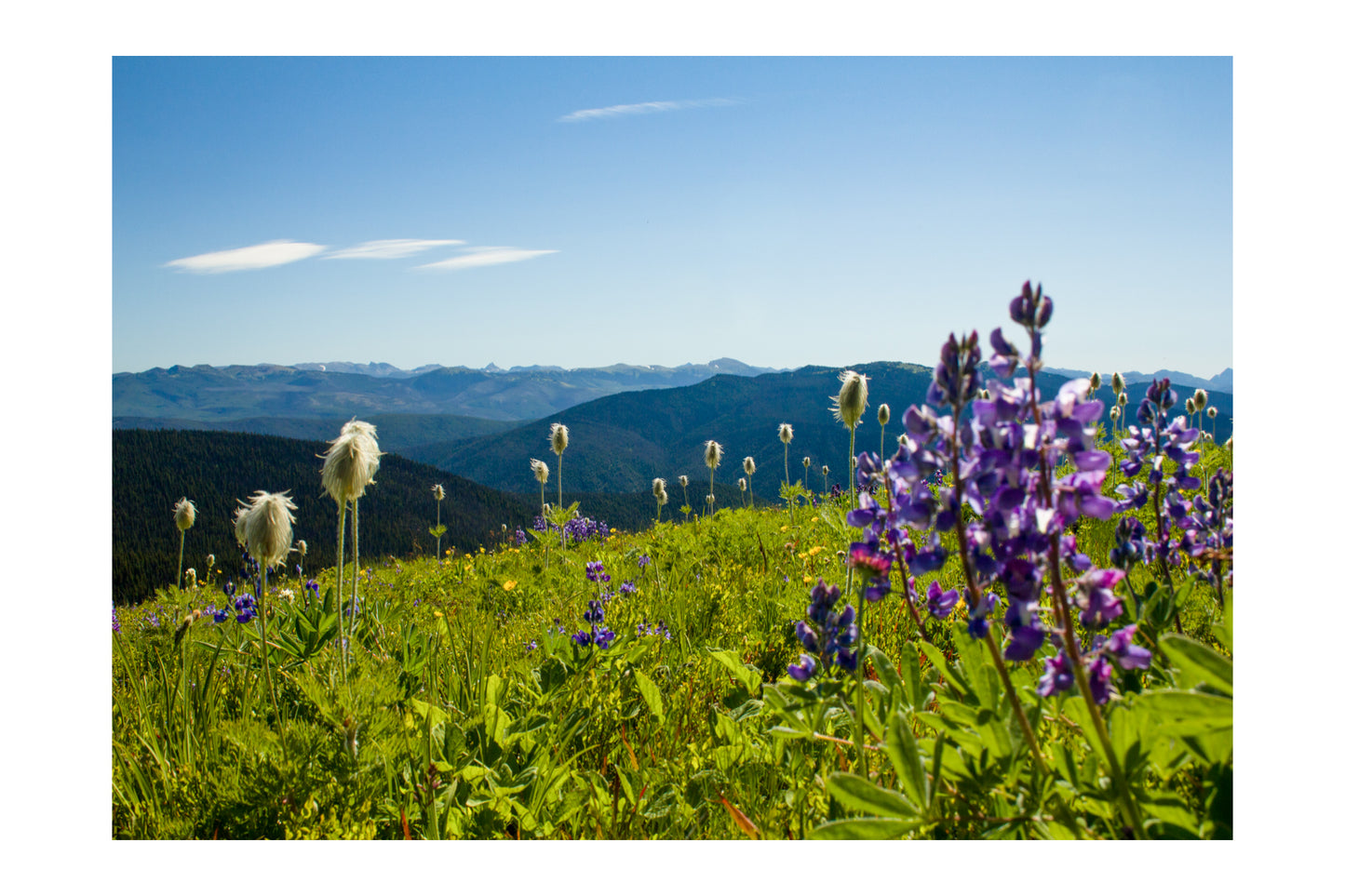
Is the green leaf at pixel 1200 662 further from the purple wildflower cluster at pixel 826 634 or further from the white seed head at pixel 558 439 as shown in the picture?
the white seed head at pixel 558 439

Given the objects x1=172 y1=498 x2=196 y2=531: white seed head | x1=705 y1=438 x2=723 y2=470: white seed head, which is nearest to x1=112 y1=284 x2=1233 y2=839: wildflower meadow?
x1=172 y1=498 x2=196 y2=531: white seed head

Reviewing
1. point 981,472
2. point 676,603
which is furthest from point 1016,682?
point 676,603

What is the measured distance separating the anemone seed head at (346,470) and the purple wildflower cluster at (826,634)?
1756mm

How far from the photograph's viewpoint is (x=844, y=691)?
2135 mm

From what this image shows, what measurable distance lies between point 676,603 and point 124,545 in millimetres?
31692

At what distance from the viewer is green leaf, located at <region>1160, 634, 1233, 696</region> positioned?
1357mm

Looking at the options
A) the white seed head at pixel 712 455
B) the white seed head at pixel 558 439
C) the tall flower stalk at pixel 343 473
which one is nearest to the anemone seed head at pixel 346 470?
the tall flower stalk at pixel 343 473

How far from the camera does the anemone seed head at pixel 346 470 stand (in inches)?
107

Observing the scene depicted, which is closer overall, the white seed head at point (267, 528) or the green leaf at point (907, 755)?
the green leaf at point (907, 755)

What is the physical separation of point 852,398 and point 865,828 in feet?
8.24

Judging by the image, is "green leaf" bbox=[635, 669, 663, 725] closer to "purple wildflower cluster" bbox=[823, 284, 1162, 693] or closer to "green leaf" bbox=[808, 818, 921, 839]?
"green leaf" bbox=[808, 818, 921, 839]

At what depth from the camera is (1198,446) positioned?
310cm

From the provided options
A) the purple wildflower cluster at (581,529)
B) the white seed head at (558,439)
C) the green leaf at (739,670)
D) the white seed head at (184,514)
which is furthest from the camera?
the purple wildflower cluster at (581,529)

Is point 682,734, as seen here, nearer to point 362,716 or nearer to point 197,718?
point 362,716
